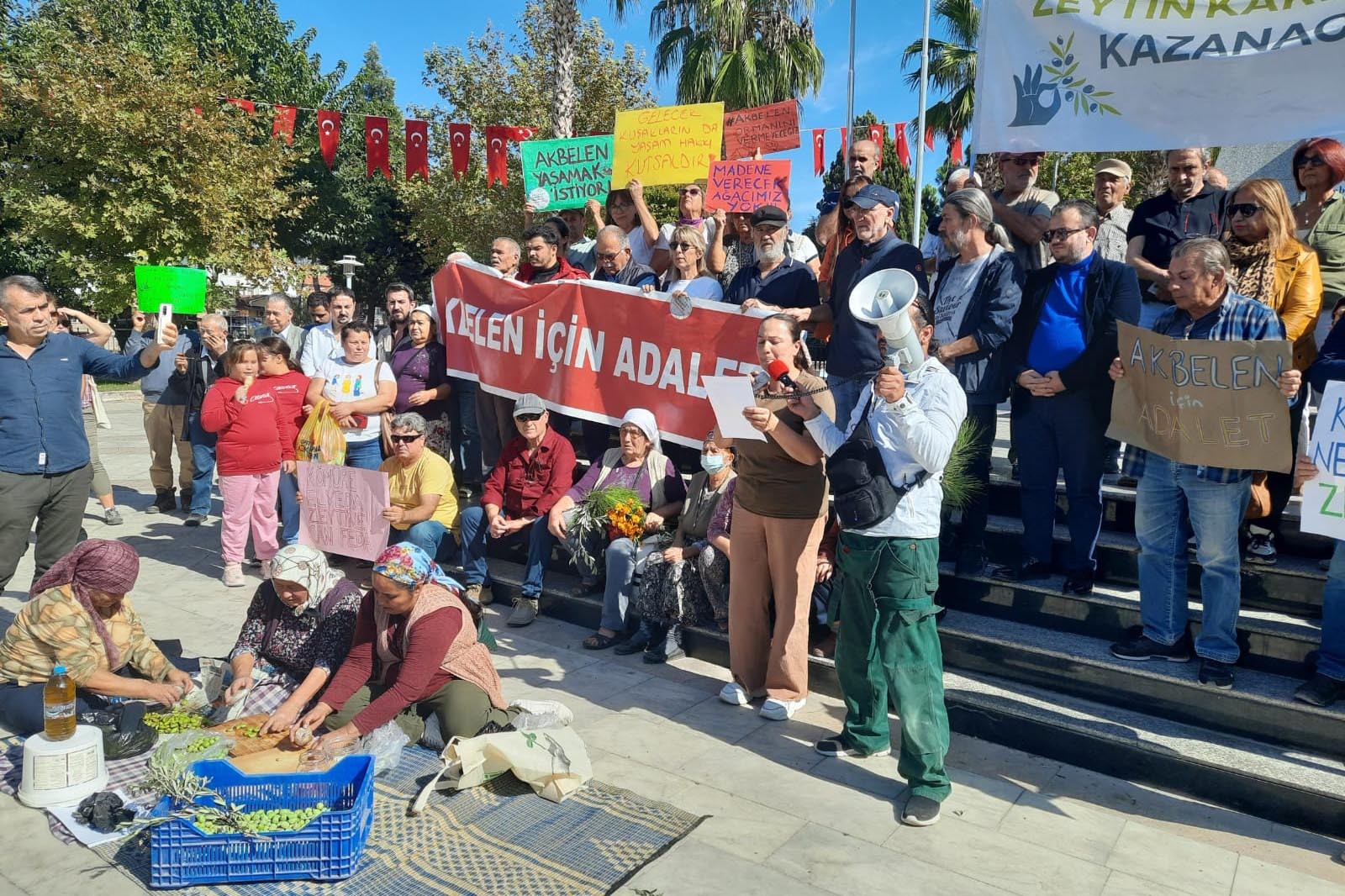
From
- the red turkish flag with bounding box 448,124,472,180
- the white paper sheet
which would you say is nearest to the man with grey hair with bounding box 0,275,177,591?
the white paper sheet

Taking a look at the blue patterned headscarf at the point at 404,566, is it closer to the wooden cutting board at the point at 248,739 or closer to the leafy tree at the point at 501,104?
A: the wooden cutting board at the point at 248,739

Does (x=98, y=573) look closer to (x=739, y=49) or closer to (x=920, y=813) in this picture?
(x=920, y=813)

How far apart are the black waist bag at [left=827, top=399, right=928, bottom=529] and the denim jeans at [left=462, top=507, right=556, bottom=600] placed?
299cm

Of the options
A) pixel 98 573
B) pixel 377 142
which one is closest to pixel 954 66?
pixel 377 142

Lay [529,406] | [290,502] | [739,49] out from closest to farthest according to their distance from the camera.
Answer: [529,406] → [290,502] → [739,49]

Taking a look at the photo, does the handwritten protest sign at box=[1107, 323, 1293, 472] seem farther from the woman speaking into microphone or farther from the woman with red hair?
the woman speaking into microphone

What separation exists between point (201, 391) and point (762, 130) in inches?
261

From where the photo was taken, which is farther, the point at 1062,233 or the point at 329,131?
the point at 329,131

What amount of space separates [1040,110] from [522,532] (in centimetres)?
441

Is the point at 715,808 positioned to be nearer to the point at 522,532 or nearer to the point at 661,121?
the point at 522,532

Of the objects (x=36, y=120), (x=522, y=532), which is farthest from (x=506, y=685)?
(x=36, y=120)

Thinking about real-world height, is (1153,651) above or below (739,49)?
below

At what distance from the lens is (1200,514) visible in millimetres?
4332

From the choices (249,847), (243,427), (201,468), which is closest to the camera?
(249,847)
